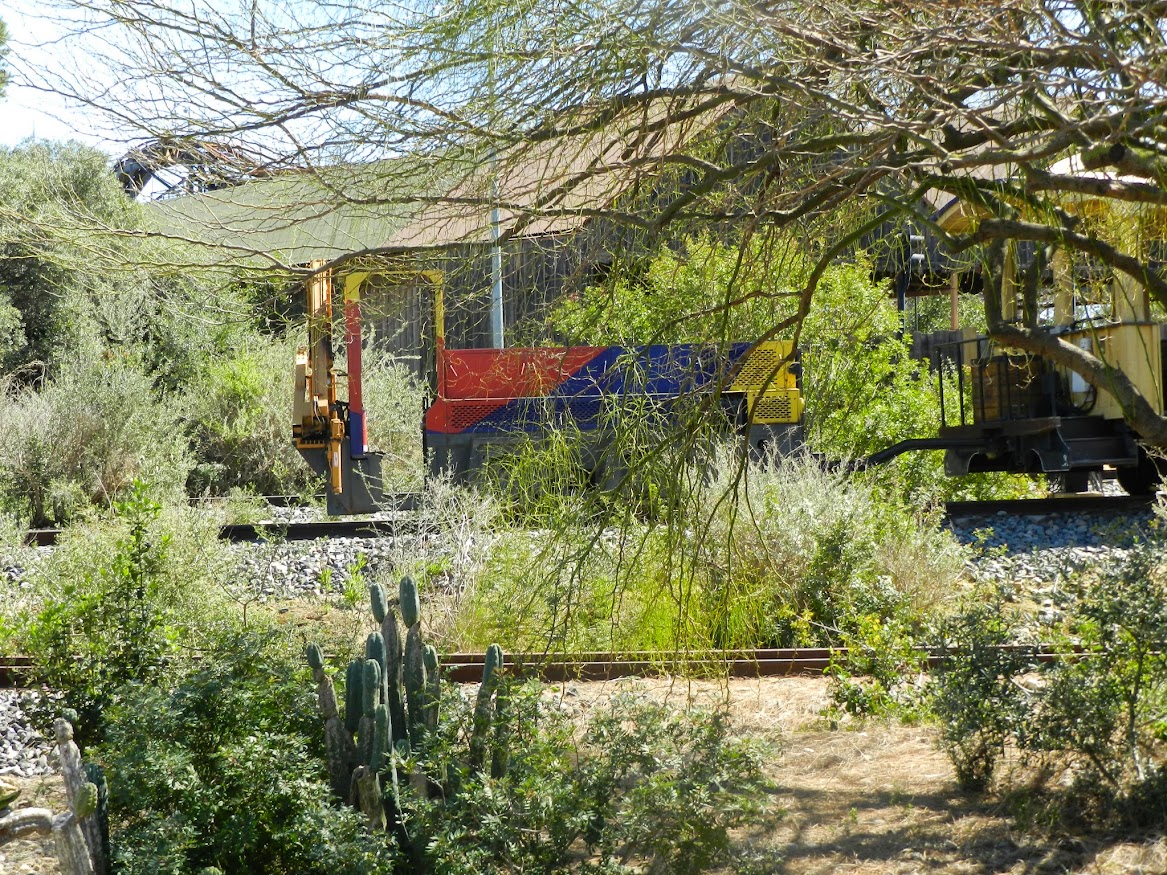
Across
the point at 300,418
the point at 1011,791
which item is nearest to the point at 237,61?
the point at 1011,791

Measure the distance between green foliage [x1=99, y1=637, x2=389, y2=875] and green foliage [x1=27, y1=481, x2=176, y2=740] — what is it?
71cm

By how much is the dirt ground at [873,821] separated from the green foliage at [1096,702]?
0.21 m

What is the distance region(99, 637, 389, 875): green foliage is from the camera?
346 cm

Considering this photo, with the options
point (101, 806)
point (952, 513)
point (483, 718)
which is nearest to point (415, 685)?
point (483, 718)

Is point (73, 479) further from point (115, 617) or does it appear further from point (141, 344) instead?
point (115, 617)

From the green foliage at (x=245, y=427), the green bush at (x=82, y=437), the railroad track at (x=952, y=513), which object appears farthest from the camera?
the green foliage at (x=245, y=427)

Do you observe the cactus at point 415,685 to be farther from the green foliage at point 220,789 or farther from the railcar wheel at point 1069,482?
the railcar wheel at point 1069,482

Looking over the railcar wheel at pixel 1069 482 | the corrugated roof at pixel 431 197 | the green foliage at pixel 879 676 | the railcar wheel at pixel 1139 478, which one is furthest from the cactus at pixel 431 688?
the railcar wheel at pixel 1139 478

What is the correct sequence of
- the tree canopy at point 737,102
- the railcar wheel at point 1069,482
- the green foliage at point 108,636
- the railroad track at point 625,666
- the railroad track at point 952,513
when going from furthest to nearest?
the railcar wheel at point 1069,482
the railroad track at point 952,513
the railroad track at point 625,666
the green foliage at point 108,636
the tree canopy at point 737,102

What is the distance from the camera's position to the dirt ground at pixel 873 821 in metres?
3.76

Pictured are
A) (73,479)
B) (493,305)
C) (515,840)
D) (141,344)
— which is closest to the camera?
(515,840)

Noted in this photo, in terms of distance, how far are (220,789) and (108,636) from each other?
1.64 meters

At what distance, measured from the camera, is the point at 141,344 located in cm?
1850

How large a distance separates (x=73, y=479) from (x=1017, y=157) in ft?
48.1
